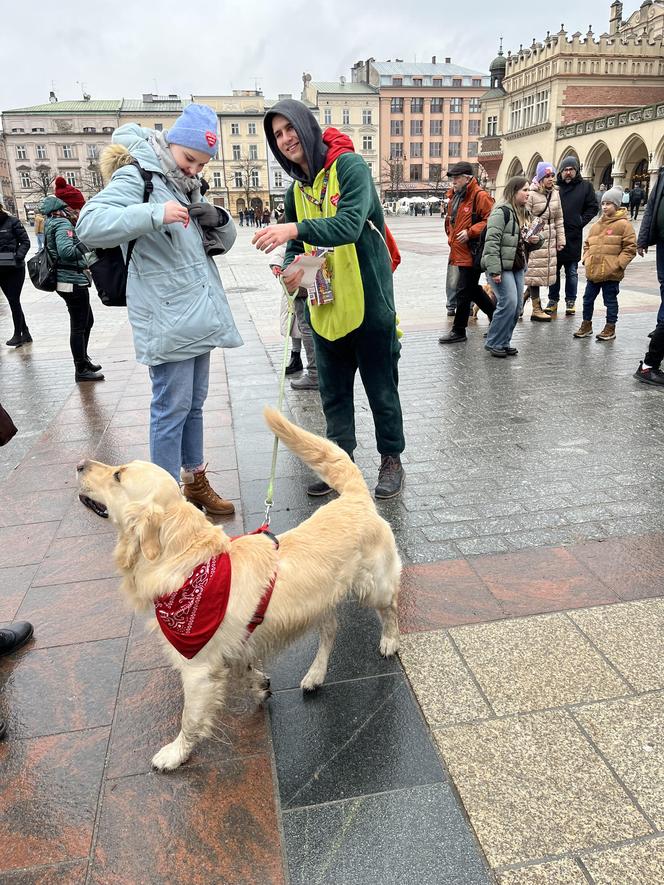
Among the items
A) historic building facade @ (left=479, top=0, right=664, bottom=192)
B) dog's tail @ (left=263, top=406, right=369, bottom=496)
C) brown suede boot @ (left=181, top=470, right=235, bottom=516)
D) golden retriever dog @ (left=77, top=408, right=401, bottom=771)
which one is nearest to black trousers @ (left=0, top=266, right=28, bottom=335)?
brown suede boot @ (left=181, top=470, right=235, bottom=516)

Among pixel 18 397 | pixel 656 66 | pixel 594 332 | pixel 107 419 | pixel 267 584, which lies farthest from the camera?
pixel 656 66

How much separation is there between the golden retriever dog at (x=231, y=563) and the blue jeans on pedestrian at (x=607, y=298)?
712 cm

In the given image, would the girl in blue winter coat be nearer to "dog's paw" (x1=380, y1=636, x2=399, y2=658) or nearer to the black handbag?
"dog's paw" (x1=380, y1=636, x2=399, y2=658)

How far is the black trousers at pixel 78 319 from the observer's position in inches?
284

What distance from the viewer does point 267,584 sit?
208 cm

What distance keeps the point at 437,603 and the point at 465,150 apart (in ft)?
379

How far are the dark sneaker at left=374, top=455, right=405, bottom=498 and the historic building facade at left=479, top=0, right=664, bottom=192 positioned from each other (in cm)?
4891

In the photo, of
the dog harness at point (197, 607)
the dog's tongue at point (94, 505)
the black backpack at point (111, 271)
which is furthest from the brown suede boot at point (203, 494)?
the dog harness at point (197, 607)

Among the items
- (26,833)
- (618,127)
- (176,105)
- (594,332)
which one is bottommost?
(26,833)

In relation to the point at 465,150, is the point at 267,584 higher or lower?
lower

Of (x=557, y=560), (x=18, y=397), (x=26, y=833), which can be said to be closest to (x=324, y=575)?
(x=26, y=833)

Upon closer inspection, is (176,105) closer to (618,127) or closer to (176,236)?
(618,127)

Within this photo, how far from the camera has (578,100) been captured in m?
56.3

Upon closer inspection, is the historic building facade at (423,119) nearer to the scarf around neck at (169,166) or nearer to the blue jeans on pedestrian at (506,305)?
the blue jeans on pedestrian at (506,305)
